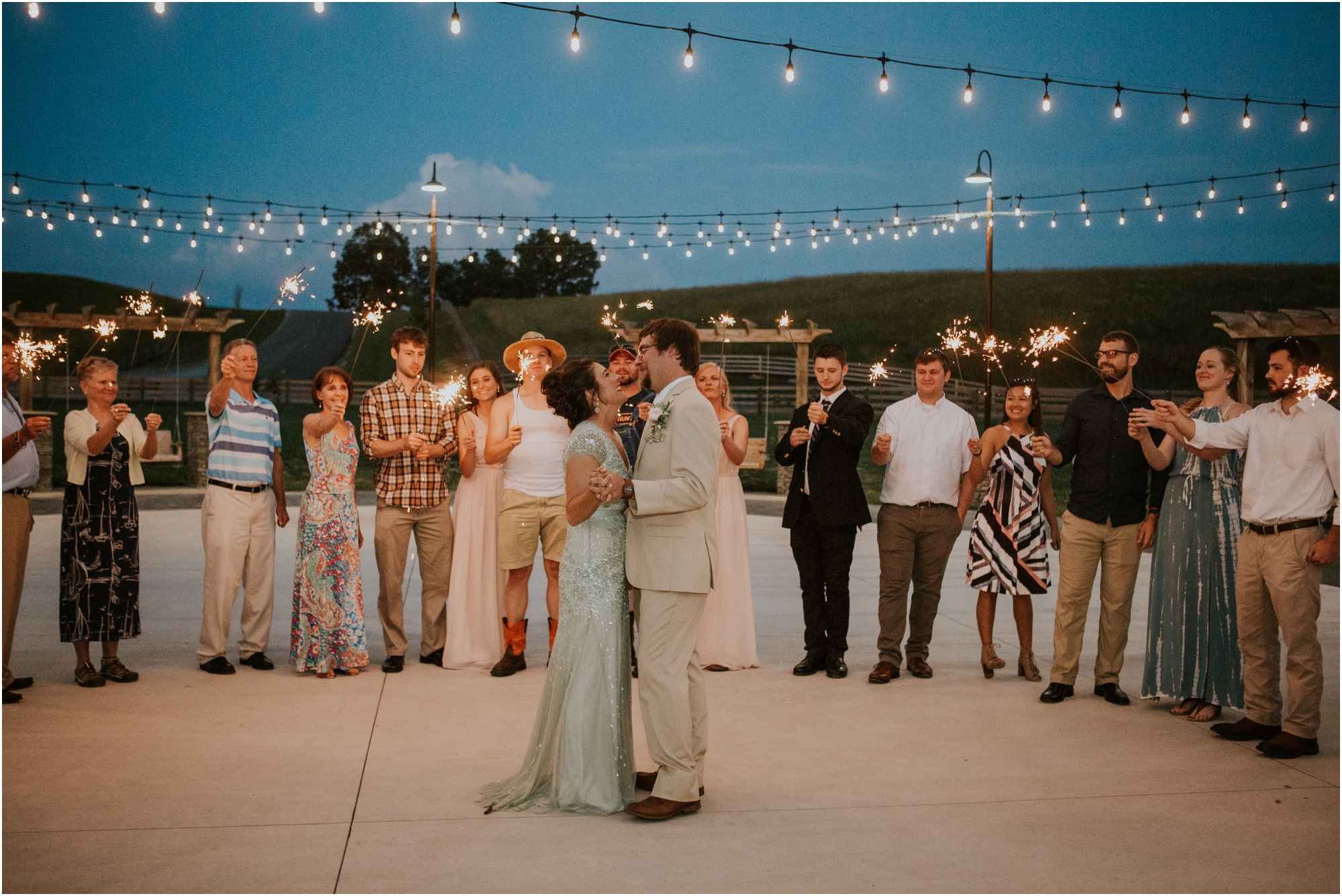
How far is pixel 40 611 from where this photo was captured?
671cm

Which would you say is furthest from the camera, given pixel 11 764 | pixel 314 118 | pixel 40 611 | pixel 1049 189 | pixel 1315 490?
pixel 1049 189

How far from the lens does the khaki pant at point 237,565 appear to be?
5.31 metres

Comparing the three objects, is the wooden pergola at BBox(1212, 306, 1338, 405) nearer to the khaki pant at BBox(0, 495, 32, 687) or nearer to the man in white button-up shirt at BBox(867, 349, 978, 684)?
the man in white button-up shirt at BBox(867, 349, 978, 684)

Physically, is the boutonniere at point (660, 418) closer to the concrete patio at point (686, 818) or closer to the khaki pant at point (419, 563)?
the concrete patio at point (686, 818)

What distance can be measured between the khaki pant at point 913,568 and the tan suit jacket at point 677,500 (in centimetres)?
221

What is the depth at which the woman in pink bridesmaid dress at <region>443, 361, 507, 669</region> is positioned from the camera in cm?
552

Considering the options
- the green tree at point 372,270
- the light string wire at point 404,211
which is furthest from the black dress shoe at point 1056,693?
the green tree at point 372,270

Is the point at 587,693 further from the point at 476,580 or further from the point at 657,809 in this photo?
the point at 476,580

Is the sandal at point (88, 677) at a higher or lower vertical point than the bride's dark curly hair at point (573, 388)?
lower

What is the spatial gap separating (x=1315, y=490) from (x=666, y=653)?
2715mm

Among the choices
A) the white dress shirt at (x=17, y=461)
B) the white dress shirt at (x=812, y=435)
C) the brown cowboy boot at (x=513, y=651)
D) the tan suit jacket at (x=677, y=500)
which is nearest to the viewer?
the tan suit jacket at (x=677, y=500)

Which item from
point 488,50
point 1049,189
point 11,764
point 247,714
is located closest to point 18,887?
point 11,764

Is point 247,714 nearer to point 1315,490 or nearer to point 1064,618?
point 1064,618

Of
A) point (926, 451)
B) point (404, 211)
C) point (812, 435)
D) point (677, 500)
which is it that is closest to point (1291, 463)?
point (926, 451)
